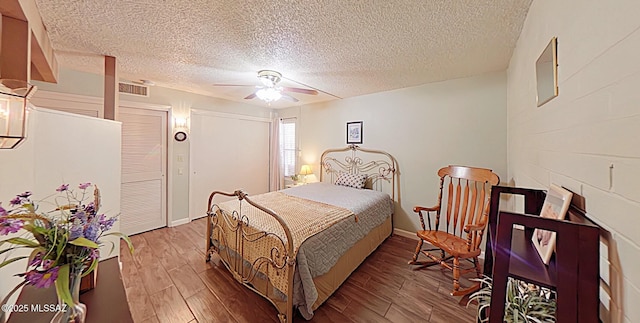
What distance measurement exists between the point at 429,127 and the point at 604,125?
8.71 ft

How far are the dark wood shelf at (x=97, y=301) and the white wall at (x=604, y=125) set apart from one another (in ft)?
5.65

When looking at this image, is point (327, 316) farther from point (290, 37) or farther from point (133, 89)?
point (133, 89)

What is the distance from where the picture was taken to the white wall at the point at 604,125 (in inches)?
23.0

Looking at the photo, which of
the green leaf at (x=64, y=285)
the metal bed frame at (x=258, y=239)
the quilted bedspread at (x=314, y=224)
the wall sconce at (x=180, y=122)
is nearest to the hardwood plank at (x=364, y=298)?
the quilted bedspread at (x=314, y=224)

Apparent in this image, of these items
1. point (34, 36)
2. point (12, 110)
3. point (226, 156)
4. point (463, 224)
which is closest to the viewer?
point (12, 110)

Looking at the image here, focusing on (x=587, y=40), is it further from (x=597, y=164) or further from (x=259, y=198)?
(x=259, y=198)

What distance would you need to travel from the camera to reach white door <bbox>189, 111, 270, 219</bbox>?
4109mm

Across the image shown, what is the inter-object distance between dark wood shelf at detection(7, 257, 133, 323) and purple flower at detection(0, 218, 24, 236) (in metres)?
0.47

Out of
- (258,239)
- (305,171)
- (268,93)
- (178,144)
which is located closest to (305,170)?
(305,171)

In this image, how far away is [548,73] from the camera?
1217 mm

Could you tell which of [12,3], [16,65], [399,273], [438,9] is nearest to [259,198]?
[399,273]

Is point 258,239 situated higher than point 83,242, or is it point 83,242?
point 83,242

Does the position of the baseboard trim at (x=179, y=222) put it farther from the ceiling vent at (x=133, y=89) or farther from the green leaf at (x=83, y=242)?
the green leaf at (x=83, y=242)

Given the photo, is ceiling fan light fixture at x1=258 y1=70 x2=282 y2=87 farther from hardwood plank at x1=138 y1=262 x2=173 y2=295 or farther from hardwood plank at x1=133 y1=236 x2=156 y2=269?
hardwood plank at x1=133 y1=236 x2=156 y2=269
